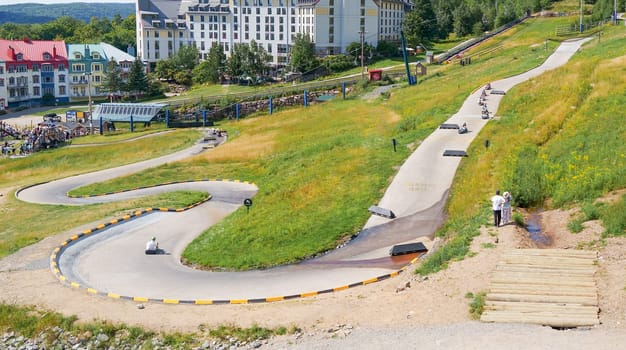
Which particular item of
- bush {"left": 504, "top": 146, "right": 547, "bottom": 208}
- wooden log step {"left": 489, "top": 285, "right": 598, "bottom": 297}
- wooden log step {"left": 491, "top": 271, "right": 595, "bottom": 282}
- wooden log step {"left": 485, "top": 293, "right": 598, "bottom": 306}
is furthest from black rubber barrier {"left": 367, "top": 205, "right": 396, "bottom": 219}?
wooden log step {"left": 485, "top": 293, "right": 598, "bottom": 306}

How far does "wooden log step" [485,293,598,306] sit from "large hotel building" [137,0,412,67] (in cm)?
9345

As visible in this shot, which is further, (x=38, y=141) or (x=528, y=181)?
(x=38, y=141)

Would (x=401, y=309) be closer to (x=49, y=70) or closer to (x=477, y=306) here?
(x=477, y=306)

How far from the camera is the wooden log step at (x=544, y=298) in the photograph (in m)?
20.0

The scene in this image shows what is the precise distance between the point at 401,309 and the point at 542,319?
394cm

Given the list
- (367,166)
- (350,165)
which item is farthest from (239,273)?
(350,165)

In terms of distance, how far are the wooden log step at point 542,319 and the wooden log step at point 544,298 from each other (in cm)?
95

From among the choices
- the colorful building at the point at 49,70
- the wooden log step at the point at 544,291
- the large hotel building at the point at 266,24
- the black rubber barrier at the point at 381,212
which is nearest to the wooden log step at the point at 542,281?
the wooden log step at the point at 544,291

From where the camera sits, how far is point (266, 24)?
434 ft

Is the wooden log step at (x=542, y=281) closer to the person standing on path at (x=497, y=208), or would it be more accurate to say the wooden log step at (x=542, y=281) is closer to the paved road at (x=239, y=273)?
the paved road at (x=239, y=273)

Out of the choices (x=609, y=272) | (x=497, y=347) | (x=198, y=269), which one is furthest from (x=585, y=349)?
(x=198, y=269)

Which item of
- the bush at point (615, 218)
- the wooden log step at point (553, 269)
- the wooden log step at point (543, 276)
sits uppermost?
the bush at point (615, 218)

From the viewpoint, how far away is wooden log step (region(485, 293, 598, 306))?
65.7 ft

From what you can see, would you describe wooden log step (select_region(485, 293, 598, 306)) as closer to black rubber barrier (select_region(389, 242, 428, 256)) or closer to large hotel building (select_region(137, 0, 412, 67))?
black rubber barrier (select_region(389, 242, 428, 256))
